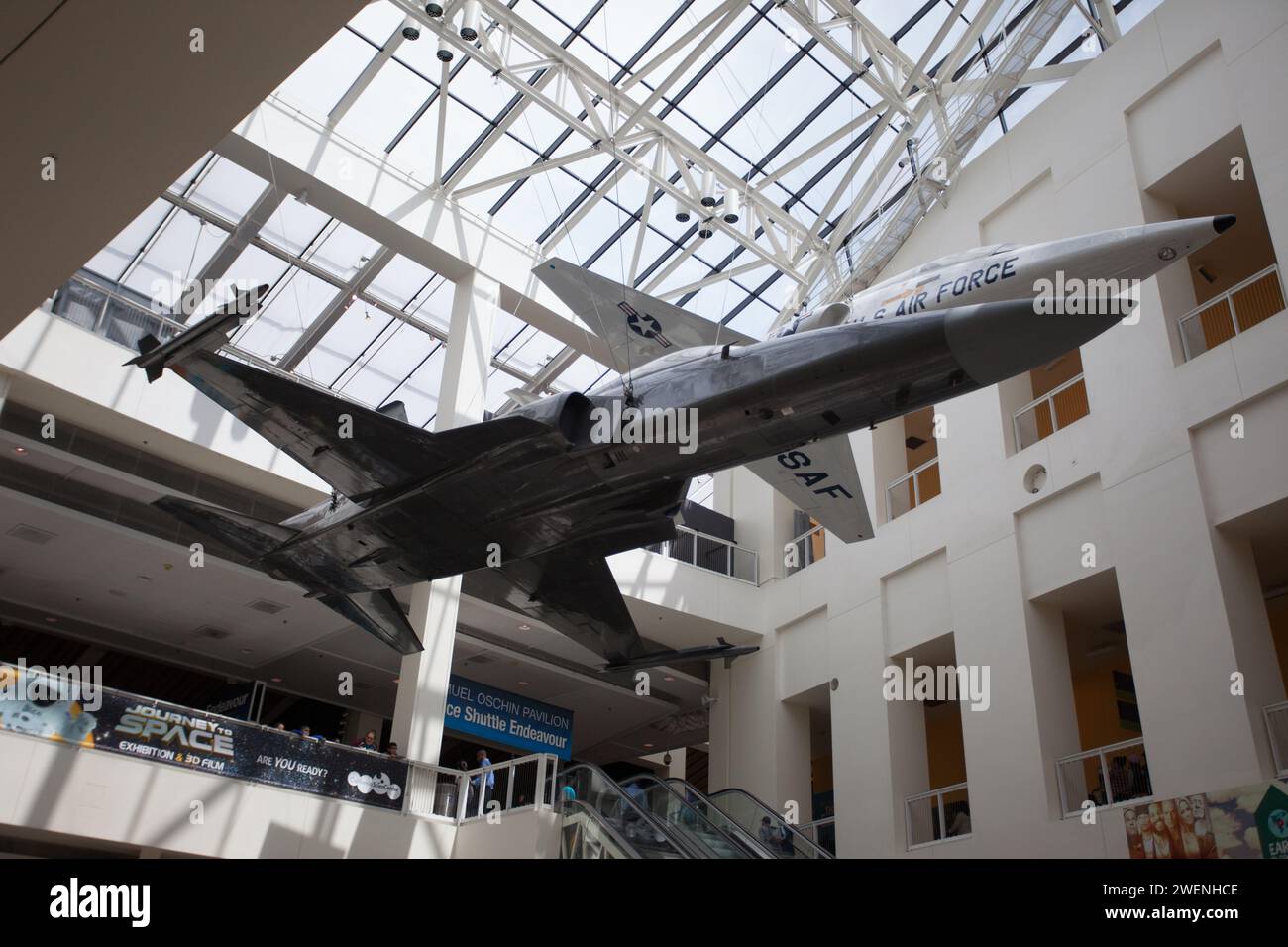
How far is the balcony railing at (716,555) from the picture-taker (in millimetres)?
27203

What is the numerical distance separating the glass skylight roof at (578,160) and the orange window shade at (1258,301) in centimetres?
637

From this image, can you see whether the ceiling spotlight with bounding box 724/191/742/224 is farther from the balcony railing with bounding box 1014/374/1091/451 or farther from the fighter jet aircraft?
the fighter jet aircraft

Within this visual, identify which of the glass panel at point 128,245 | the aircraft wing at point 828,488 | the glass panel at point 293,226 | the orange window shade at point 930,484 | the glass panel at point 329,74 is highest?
Result: the glass panel at point 329,74

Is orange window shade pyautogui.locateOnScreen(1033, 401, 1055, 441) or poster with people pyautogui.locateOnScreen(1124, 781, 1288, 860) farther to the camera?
orange window shade pyautogui.locateOnScreen(1033, 401, 1055, 441)

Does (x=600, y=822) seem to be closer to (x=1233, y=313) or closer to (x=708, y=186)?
(x=1233, y=313)

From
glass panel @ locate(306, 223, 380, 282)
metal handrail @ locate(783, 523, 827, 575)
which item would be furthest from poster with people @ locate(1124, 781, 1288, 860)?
glass panel @ locate(306, 223, 380, 282)

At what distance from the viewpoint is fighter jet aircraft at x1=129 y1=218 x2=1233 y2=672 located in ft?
29.6

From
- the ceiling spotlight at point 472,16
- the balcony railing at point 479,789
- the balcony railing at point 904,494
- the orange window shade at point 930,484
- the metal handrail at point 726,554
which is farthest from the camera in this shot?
the metal handrail at point 726,554

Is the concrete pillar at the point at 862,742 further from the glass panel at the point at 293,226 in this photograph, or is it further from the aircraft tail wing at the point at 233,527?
the glass panel at the point at 293,226

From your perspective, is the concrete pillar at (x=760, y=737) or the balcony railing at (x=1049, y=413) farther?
the concrete pillar at (x=760, y=737)

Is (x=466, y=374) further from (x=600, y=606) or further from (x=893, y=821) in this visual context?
(x=893, y=821)

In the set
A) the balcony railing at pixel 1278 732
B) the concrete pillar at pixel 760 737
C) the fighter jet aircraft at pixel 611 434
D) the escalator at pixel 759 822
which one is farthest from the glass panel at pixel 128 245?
the balcony railing at pixel 1278 732

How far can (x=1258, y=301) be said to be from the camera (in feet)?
61.7

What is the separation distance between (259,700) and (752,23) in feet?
63.5
